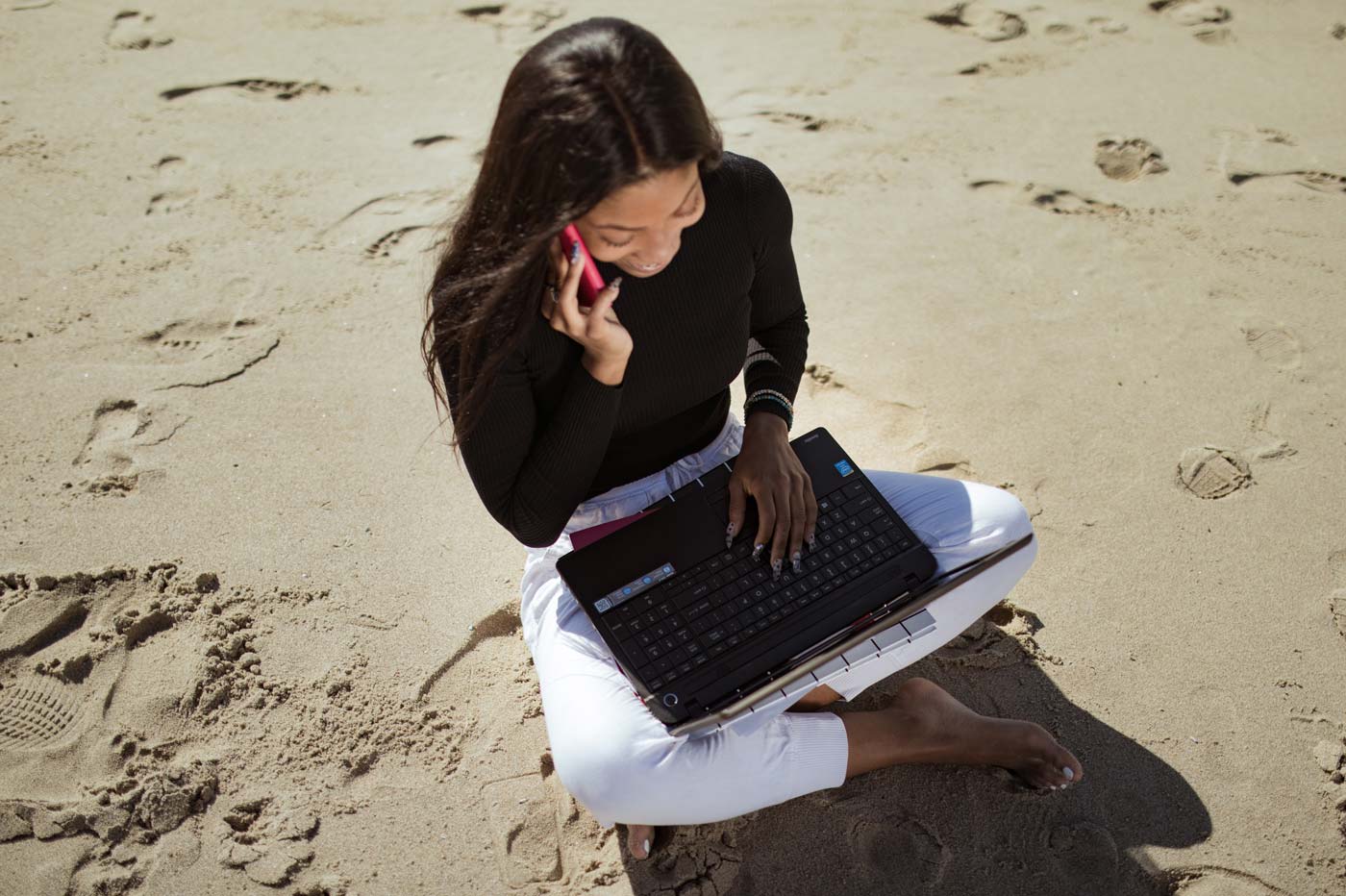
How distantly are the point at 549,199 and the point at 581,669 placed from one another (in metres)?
0.78

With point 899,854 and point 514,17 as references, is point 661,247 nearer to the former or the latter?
point 899,854

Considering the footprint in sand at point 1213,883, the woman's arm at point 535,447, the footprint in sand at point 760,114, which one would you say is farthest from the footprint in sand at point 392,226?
the footprint in sand at point 1213,883

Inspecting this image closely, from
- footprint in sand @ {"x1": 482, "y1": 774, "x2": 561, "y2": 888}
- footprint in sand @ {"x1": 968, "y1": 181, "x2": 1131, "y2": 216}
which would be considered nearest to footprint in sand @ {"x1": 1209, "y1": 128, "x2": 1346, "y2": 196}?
footprint in sand @ {"x1": 968, "y1": 181, "x2": 1131, "y2": 216}

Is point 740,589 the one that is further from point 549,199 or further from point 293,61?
point 293,61

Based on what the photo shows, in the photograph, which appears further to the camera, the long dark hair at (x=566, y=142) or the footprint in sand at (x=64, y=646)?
the footprint in sand at (x=64, y=646)

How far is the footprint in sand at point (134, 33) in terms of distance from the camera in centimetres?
391

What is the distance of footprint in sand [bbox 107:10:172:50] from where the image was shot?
12.8 feet

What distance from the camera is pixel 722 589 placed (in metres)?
1.68

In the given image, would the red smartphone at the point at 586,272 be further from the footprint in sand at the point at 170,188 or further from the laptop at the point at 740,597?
the footprint in sand at the point at 170,188

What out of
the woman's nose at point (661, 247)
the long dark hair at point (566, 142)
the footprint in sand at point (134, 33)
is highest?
the long dark hair at point (566, 142)

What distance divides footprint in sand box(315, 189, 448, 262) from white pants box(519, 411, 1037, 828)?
151cm

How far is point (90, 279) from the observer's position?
293 centimetres

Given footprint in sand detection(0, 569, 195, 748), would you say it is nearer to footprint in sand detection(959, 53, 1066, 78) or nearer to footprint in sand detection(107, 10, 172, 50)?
footprint in sand detection(107, 10, 172, 50)

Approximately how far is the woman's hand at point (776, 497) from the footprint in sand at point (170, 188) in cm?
234
